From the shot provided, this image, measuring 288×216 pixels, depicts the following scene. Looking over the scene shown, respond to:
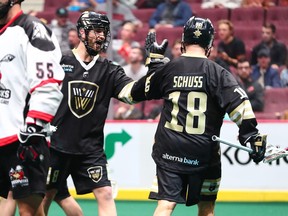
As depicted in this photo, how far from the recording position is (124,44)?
10.7m

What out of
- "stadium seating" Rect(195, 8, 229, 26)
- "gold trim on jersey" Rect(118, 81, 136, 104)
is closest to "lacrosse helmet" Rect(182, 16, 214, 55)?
"gold trim on jersey" Rect(118, 81, 136, 104)

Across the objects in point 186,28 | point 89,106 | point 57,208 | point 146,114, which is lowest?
point 57,208

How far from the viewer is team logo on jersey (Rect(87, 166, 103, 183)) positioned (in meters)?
6.79

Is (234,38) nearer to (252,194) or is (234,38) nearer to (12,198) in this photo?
(252,194)

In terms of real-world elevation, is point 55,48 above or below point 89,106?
above

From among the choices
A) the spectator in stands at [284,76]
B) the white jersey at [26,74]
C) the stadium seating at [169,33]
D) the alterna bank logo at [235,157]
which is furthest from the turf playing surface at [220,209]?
the white jersey at [26,74]

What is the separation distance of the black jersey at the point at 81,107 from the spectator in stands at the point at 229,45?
3790 millimetres

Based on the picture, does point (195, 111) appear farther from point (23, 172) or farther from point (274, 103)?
point (274, 103)

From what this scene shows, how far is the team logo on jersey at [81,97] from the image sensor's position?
6.77 metres

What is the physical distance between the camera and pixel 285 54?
412 inches

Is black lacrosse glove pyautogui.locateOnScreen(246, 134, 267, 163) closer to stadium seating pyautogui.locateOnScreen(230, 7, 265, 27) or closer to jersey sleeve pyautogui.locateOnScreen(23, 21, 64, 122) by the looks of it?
jersey sleeve pyautogui.locateOnScreen(23, 21, 64, 122)

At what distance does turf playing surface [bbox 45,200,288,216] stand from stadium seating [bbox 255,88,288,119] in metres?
0.99

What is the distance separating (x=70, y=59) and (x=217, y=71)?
115cm

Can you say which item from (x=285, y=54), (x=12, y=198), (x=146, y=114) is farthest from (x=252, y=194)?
(x=12, y=198)
